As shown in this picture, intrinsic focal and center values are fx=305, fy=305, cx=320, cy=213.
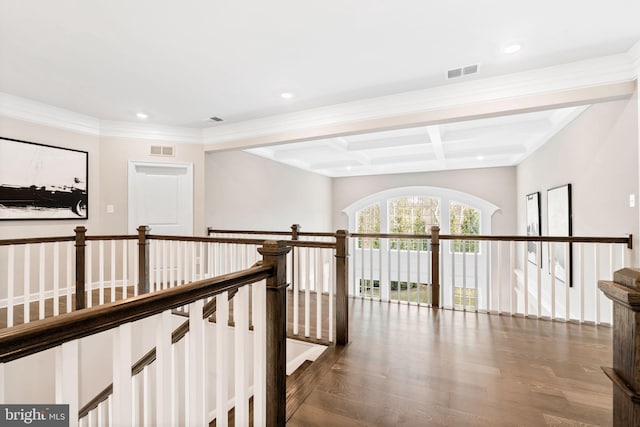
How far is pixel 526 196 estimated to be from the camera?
5797mm

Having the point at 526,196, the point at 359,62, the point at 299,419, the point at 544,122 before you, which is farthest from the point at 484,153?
the point at 299,419

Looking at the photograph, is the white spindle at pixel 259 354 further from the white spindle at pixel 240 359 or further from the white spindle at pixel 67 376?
the white spindle at pixel 67 376

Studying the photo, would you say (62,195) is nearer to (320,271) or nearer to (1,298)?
(1,298)

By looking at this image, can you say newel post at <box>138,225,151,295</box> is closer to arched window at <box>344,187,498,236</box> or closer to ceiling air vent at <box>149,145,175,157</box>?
ceiling air vent at <box>149,145,175,157</box>

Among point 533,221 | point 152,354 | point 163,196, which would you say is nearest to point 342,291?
point 152,354

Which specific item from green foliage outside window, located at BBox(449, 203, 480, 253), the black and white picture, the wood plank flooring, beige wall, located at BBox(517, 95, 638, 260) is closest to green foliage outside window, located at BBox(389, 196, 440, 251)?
green foliage outside window, located at BBox(449, 203, 480, 253)

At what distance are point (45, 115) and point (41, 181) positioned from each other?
0.82 metres

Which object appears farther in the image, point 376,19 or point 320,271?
point 320,271

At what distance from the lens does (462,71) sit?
2914 mm

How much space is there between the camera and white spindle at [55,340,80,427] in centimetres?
69

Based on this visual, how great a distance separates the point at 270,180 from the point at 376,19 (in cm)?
440

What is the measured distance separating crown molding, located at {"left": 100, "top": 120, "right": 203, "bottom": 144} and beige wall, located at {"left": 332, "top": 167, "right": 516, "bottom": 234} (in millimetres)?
4685

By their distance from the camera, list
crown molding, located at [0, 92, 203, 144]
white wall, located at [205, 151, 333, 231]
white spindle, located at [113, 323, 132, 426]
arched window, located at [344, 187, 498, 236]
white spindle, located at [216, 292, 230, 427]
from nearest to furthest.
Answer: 1. white spindle, located at [113, 323, 132, 426]
2. white spindle, located at [216, 292, 230, 427]
3. crown molding, located at [0, 92, 203, 144]
4. white wall, located at [205, 151, 333, 231]
5. arched window, located at [344, 187, 498, 236]

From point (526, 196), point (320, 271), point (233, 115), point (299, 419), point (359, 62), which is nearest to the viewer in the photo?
point (299, 419)
